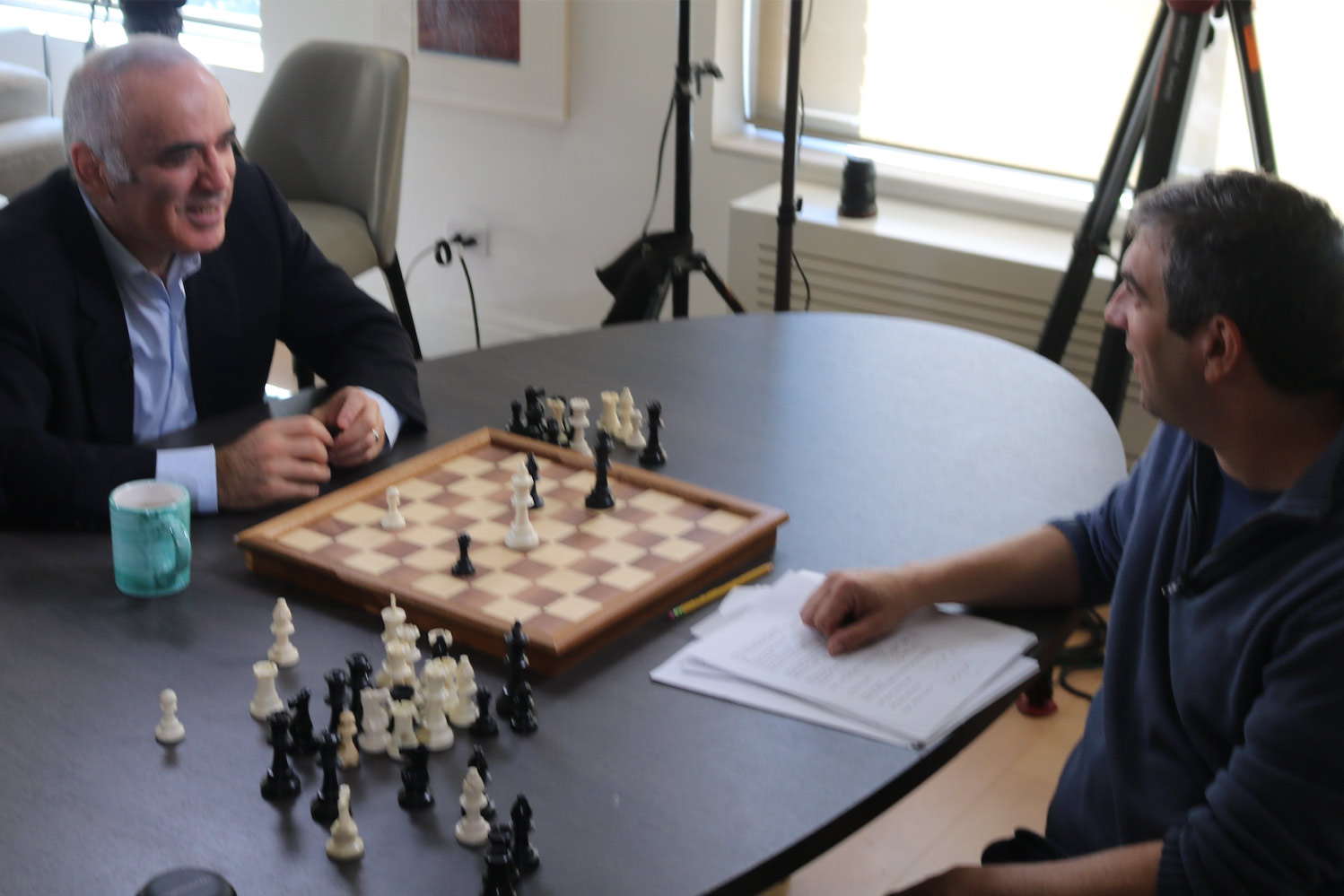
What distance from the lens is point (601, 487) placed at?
155 cm

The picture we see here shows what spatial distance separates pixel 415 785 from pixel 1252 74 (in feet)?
7.46

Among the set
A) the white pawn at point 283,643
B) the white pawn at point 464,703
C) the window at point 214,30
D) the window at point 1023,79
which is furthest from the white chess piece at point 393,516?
the window at point 214,30

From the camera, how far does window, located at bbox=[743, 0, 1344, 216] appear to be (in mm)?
3021

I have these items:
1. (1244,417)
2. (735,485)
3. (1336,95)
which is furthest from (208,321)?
(1336,95)

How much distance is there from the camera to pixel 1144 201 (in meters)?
1.27

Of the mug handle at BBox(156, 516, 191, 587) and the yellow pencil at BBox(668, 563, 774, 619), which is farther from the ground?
the mug handle at BBox(156, 516, 191, 587)

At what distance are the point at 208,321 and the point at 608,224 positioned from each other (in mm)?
2140

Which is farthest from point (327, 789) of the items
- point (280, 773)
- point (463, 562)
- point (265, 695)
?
point (463, 562)

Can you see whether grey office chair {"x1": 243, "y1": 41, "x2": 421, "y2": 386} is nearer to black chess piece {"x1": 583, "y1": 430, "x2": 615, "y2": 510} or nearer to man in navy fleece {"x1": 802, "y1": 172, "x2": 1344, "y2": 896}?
black chess piece {"x1": 583, "y1": 430, "x2": 615, "y2": 510}

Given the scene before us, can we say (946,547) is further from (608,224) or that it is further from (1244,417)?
(608,224)

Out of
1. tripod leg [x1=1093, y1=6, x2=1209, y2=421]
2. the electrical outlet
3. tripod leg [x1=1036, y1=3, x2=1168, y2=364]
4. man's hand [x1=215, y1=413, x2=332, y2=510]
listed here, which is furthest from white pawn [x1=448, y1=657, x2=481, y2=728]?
the electrical outlet

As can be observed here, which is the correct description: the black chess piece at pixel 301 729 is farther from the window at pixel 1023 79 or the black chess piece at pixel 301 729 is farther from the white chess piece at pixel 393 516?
the window at pixel 1023 79

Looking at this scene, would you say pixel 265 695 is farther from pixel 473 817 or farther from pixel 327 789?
pixel 473 817

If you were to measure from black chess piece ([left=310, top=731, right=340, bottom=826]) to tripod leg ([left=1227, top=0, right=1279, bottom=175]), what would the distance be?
2.23 m
